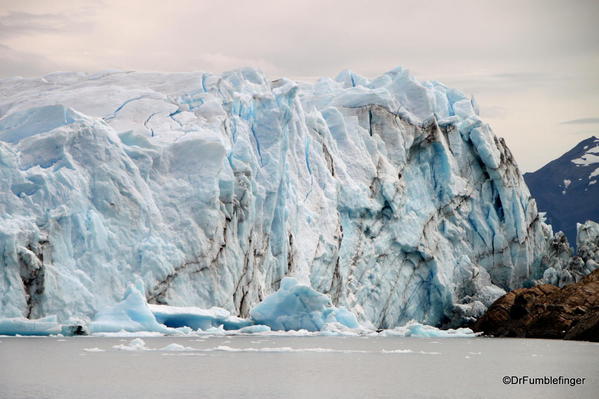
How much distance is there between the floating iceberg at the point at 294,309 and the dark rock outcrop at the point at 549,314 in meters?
7.21

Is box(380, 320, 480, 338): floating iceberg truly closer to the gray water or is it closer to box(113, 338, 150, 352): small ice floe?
the gray water

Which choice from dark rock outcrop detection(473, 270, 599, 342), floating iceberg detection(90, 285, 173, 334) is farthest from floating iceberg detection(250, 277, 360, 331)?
dark rock outcrop detection(473, 270, 599, 342)

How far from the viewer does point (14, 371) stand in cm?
1515

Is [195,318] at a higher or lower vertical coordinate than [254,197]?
lower

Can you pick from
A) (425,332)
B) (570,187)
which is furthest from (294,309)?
(570,187)

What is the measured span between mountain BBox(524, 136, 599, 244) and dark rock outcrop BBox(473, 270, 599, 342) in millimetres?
40159

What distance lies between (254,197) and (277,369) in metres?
12.5

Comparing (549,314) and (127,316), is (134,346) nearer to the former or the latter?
(127,316)

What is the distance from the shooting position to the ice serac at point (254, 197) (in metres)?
24.3

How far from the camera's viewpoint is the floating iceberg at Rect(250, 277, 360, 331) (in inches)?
1026

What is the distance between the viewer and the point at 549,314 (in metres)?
30.2

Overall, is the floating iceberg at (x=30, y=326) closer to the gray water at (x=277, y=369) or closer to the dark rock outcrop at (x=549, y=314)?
the gray water at (x=277, y=369)

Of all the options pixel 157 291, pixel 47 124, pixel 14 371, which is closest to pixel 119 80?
pixel 47 124

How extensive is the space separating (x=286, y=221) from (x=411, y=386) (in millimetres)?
15317
